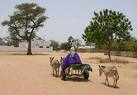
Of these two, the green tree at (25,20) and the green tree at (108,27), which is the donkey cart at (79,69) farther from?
the green tree at (25,20)

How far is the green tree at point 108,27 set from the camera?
49.5 m

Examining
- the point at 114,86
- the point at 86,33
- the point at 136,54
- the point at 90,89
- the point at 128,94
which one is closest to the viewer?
the point at 128,94

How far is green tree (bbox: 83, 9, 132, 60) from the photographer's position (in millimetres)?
49469

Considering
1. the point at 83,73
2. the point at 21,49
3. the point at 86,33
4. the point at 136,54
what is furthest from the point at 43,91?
the point at 21,49

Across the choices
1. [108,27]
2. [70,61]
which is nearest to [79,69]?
[70,61]

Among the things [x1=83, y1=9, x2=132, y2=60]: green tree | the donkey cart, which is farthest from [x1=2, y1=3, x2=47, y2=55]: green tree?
the donkey cart

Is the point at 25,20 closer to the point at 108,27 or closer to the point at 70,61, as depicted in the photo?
the point at 108,27

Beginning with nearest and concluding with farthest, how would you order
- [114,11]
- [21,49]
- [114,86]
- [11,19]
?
[114,86] → [114,11] → [11,19] → [21,49]

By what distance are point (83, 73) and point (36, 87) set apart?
4413mm

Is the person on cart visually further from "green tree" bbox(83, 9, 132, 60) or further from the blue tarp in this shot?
"green tree" bbox(83, 9, 132, 60)

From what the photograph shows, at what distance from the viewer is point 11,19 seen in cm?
8725

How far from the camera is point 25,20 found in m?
87.7

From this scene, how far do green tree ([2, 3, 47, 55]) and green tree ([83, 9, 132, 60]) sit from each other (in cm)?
3838

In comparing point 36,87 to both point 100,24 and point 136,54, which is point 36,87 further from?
point 136,54
